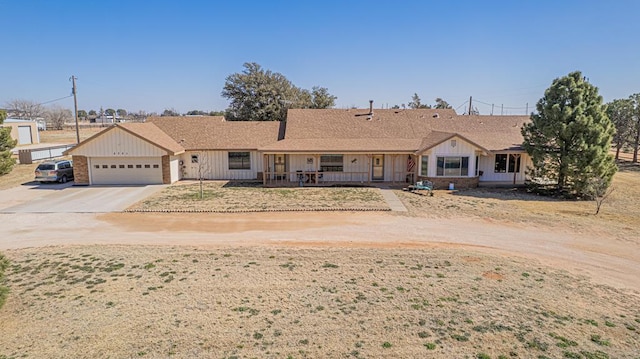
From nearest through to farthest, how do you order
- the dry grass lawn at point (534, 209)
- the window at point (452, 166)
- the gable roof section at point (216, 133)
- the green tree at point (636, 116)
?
the dry grass lawn at point (534, 209) < the window at point (452, 166) < the gable roof section at point (216, 133) < the green tree at point (636, 116)

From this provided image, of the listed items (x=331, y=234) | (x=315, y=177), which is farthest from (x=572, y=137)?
(x=331, y=234)

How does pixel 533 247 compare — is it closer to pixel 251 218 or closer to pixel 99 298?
pixel 251 218

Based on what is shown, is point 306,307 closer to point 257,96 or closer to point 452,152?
point 452,152

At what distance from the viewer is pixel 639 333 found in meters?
8.49

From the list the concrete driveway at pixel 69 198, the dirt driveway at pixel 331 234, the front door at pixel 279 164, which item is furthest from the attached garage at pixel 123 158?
the dirt driveway at pixel 331 234

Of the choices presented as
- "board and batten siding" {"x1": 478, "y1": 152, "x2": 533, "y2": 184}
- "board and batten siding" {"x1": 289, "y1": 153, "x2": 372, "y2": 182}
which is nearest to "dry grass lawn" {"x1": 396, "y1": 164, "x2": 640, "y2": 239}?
"board and batten siding" {"x1": 478, "y1": 152, "x2": 533, "y2": 184}

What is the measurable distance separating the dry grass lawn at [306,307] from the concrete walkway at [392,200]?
654 centimetres

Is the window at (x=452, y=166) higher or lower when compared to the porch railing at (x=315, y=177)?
higher

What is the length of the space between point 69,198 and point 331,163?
1569 centimetres

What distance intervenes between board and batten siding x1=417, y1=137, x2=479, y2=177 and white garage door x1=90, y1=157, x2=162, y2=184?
17601 mm

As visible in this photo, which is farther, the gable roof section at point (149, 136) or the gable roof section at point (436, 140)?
the gable roof section at point (149, 136)

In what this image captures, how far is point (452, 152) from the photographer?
25109 mm

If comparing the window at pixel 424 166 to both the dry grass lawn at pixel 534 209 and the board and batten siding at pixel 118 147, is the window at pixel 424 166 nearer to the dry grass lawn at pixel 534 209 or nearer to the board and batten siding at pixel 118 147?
the dry grass lawn at pixel 534 209

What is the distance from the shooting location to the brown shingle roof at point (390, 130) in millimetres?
26781
